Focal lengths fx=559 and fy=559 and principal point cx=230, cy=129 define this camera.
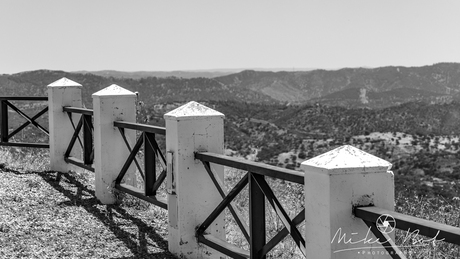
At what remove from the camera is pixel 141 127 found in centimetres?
638

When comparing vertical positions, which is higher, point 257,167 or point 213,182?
point 257,167

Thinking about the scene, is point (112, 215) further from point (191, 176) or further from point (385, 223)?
point (385, 223)

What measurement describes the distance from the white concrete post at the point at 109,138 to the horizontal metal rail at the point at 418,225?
4.81m

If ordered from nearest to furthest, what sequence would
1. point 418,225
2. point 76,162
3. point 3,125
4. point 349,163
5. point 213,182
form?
point 418,225, point 349,163, point 213,182, point 76,162, point 3,125

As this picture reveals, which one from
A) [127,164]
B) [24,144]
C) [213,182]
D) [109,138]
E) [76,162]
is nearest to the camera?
[213,182]

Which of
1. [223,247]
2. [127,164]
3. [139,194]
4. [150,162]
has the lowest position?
[223,247]

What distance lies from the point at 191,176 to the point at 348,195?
7.91 feet

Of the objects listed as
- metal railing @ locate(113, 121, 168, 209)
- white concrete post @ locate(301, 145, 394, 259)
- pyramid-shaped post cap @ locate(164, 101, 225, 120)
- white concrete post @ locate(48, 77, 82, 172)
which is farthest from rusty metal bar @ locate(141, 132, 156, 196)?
white concrete post @ locate(301, 145, 394, 259)

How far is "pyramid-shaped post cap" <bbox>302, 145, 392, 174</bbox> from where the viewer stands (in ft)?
9.94

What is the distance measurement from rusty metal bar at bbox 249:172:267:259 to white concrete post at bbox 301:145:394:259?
1073 mm

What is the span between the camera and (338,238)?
10.1 ft

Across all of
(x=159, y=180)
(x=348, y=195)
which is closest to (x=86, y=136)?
(x=159, y=180)

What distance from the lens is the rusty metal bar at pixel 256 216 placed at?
4.18 metres

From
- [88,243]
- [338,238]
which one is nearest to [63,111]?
[88,243]
